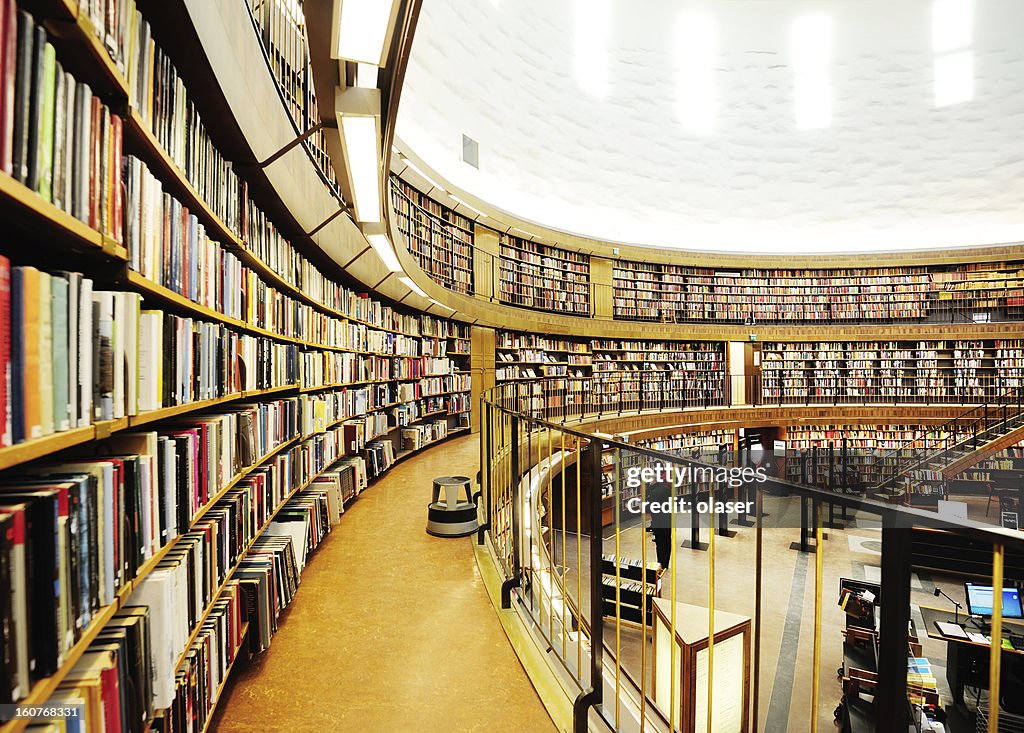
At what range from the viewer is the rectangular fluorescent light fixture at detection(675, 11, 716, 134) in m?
11.0

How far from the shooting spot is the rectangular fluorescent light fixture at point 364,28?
4.37 feet

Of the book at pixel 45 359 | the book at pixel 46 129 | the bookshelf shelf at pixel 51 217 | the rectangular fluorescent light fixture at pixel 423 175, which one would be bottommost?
the book at pixel 45 359

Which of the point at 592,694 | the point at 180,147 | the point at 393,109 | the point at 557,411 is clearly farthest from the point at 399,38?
the point at 557,411

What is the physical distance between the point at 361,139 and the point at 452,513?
2.51 meters

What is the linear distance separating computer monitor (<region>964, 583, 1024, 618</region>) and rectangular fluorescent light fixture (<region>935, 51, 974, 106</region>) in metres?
10.6

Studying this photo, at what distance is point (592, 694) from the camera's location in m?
1.78

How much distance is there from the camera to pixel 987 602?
5453 mm

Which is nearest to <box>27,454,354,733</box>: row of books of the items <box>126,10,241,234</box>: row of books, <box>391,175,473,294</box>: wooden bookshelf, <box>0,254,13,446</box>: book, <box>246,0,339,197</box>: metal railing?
<box>0,254,13,446</box>: book

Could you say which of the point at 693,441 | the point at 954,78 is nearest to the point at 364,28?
the point at 693,441

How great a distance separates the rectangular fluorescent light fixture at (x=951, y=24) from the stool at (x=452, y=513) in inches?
513

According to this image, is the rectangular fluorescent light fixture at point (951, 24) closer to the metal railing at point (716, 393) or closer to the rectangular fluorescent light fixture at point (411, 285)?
the metal railing at point (716, 393)

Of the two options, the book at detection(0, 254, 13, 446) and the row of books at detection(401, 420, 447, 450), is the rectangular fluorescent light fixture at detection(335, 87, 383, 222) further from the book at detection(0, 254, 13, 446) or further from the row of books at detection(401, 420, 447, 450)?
the row of books at detection(401, 420, 447, 450)

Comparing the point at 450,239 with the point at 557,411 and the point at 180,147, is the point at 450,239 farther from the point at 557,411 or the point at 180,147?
the point at 180,147

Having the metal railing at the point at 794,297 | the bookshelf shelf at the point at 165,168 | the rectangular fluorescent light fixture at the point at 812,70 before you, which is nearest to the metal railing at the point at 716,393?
the metal railing at the point at 794,297
